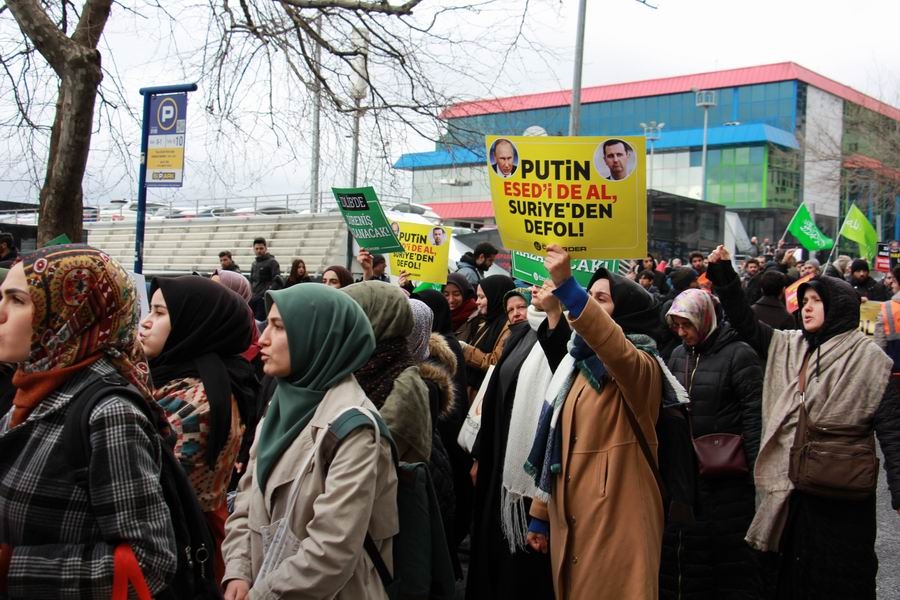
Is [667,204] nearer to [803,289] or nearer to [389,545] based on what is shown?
[803,289]

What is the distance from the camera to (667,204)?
891 inches

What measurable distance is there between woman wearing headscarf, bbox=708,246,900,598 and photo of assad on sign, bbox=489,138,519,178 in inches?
50.2

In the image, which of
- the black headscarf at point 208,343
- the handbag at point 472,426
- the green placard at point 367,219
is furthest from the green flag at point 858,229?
the black headscarf at point 208,343

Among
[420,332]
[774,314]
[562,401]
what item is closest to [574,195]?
[562,401]

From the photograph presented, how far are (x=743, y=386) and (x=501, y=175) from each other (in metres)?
1.83

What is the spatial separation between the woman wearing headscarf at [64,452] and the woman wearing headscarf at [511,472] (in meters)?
2.16

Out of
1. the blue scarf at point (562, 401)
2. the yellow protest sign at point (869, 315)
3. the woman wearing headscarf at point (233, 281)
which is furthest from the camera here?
the yellow protest sign at point (869, 315)

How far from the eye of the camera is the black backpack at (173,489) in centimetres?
234

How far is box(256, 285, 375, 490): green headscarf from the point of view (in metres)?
2.96

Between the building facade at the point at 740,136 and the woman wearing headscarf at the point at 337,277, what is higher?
the building facade at the point at 740,136

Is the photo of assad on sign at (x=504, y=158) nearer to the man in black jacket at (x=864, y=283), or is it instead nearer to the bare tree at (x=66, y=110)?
the bare tree at (x=66, y=110)

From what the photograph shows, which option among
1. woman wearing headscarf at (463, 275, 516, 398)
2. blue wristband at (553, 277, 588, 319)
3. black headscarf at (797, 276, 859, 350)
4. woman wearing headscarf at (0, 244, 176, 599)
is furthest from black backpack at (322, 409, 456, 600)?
woman wearing headscarf at (463, 275, 516, 398)

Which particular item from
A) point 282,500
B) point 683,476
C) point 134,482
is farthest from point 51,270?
point 683,476

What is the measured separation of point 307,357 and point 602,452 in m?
1.47
